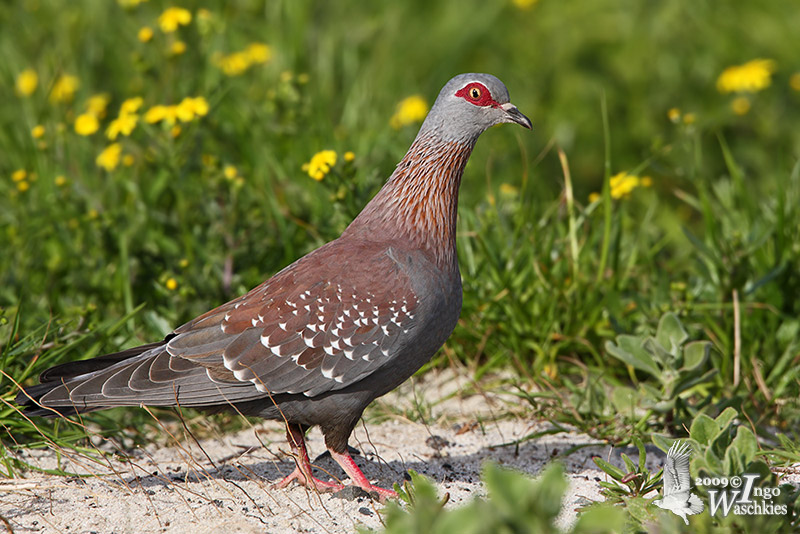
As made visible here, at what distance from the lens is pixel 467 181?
642cm

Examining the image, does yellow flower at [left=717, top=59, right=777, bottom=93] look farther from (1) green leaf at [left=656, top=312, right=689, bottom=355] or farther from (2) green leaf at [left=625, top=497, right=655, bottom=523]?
(2) green leaf at [left=625, top=497, right=655, bottom=523]

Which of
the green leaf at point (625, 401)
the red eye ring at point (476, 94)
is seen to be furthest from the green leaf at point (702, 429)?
the red eye ring at point (476, 94)

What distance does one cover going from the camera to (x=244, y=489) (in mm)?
3539

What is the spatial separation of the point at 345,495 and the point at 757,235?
2705 millimetres

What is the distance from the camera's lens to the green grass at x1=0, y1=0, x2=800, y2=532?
14.8 feet

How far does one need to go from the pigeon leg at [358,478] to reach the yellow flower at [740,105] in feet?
14.4

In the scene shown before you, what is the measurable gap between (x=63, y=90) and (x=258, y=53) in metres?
1.45

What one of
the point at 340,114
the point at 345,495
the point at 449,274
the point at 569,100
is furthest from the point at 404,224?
the point at 569,100

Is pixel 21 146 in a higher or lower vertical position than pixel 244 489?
higher

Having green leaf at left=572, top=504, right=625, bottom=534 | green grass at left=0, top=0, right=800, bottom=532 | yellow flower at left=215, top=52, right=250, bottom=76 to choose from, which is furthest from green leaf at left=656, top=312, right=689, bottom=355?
yellow flower at left=215, top=52, right=250, bottom=76

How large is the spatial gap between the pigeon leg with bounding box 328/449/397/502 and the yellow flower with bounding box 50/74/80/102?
3510 mm

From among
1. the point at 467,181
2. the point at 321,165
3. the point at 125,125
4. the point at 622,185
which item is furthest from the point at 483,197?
the point at 125,125

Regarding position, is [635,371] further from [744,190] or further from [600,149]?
[600,149]

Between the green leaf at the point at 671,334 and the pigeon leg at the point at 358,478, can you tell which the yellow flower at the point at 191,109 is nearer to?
the pigeon leg at the point at 358,478
